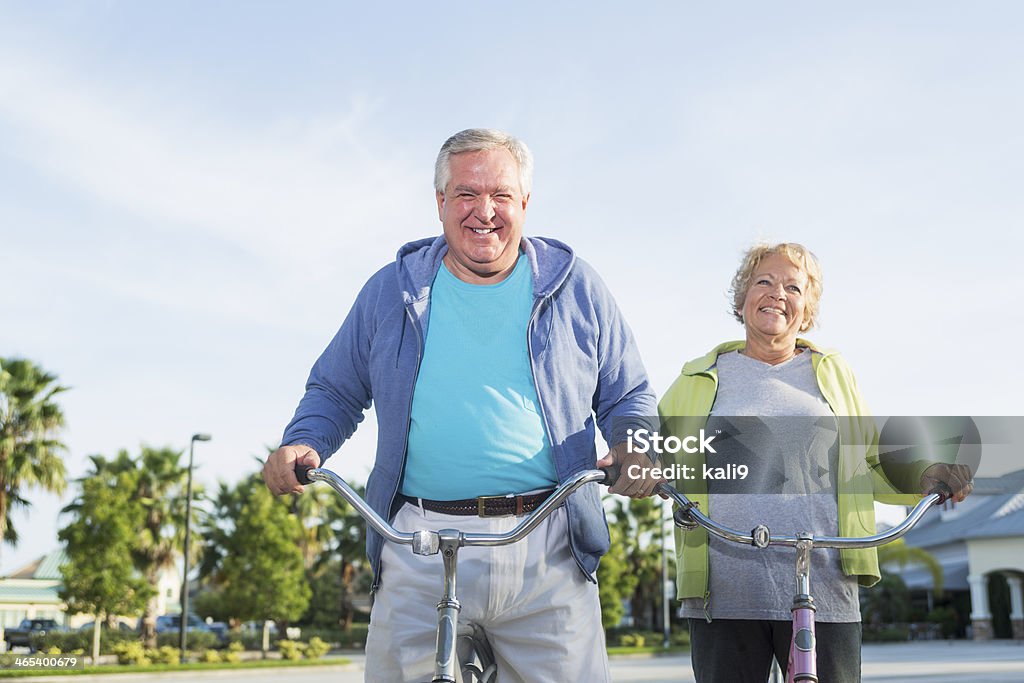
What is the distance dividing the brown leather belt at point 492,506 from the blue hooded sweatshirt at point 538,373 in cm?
10

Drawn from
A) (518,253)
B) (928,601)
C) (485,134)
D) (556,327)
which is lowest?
(928,601)

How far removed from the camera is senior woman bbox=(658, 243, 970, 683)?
2.92m

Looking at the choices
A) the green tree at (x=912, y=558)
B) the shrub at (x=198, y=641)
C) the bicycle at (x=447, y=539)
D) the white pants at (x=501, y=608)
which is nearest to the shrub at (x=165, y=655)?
the shrub at (x=198, y=641)

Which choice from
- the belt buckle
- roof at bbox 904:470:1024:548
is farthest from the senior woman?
roof at bbox 904:470:1024:548

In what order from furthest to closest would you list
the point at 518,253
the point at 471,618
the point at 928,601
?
1. the point at 928,601
2. the point at 518,253
3. the point at 471,618

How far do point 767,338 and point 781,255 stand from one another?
28 centimetres

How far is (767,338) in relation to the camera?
3.25m

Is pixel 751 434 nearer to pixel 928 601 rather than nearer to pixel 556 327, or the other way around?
pixel 556 327

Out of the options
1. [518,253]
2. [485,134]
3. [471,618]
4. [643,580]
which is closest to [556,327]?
[518,253]

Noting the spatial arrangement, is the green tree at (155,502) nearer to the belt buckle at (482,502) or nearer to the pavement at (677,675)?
the pavement at (677,675)

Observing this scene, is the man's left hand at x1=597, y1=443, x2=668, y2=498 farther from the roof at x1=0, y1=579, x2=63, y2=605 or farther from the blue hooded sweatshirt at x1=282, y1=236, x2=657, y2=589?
the roof at x1=0, y1=579, x2=63, y2=605

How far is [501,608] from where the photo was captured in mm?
2395

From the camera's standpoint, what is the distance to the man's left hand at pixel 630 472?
218 cm

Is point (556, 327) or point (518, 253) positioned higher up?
point (518, 253)
